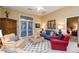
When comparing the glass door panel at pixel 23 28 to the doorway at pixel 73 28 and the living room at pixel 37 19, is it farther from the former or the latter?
the doorway at pixel 73 28

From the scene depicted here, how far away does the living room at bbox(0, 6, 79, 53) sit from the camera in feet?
8.93

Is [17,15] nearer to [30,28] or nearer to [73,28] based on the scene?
[30,28]

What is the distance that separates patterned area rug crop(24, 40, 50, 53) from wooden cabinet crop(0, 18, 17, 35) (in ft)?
1.47

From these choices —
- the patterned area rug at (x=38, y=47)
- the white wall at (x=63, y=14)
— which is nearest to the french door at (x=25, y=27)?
the patterned area rug at (x=38, y=47)

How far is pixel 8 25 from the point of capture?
279 centimetres

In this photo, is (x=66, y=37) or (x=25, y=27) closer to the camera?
(x=66, y=37)

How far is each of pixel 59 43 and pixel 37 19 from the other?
2.52 feet

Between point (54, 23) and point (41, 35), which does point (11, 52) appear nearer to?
point (41, 35)

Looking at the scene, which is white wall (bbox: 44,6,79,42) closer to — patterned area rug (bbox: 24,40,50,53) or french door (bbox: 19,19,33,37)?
french door (bbox: 19,19,33,37)

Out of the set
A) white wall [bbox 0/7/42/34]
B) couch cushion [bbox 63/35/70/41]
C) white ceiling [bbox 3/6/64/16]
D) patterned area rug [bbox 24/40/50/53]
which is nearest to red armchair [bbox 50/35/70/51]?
couch cushion [bbox 63/35/70/41]

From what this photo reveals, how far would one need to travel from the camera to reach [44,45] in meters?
2.80

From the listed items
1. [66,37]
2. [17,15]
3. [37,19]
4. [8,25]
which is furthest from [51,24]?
[8,25]

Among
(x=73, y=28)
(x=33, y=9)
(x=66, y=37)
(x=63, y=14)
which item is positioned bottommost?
(x=66, y=37)
